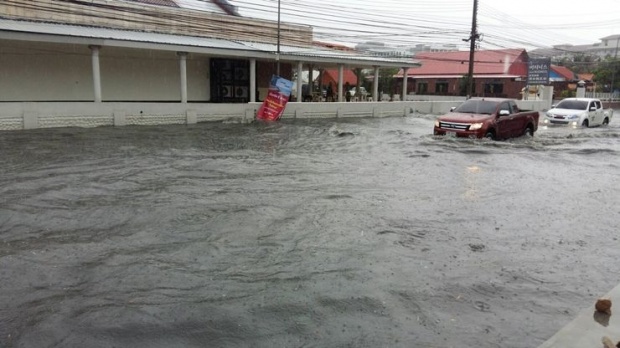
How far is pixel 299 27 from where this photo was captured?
3597cm

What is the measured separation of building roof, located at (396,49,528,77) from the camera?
50.8 metres

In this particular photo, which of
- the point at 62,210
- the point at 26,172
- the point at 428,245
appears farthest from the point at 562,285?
the point at 26,172

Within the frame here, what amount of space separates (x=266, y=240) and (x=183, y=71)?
63.9 ft

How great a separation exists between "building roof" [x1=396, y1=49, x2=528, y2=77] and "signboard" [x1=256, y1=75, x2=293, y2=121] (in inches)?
1067

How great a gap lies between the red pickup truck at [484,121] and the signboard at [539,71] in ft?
79.1

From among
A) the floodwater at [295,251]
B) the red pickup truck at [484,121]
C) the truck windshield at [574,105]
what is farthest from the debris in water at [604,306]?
the truck windshield at [574,105]

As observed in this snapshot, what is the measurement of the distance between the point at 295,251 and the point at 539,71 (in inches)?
1550

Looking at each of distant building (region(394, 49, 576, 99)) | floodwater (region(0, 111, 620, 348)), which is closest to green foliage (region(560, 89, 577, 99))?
distant building (region(394, 49, 576, 99))

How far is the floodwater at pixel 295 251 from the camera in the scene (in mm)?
4160

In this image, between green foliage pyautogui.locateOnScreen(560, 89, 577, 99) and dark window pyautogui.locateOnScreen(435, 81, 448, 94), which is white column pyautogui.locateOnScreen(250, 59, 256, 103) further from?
green foliage pyautogui.locateOnScreen(560, 89, 577, 99)

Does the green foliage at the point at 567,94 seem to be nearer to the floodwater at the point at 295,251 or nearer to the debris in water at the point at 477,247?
the floodwater at the point at 295,251

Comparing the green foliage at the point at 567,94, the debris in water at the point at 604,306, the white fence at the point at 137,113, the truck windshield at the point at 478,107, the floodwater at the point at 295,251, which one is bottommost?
the floodwater at the point at 295,251

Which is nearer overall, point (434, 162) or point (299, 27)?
point (434, 162)

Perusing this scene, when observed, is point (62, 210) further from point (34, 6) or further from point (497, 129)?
point (34, 6)
